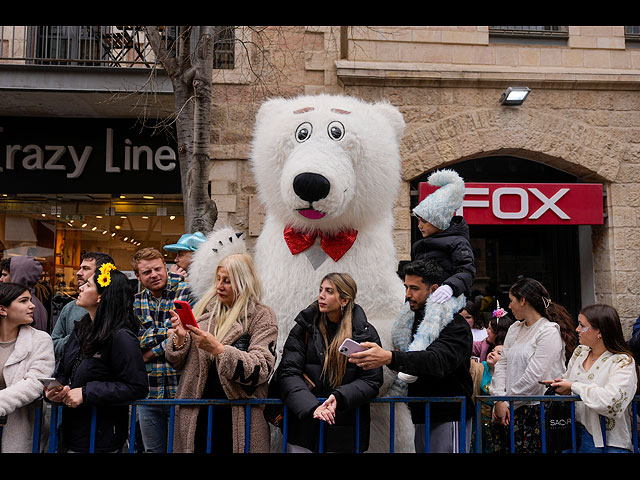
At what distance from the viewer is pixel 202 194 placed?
16.6ft

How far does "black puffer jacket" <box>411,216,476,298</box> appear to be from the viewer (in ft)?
10.7

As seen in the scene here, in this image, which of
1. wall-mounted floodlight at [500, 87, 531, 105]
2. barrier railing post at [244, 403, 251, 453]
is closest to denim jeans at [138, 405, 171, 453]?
barrier railing post at [244, 403, 251, 453]

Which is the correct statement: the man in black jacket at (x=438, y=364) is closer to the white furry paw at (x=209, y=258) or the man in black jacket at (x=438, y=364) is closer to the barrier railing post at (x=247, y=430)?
the barrier railing post at (x=247, y=430)

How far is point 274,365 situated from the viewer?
10.2ft

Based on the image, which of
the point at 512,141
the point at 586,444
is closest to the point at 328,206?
the point at 586,444

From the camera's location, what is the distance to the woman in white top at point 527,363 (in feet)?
11.5

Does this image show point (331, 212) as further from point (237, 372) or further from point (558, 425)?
point (558, 425)

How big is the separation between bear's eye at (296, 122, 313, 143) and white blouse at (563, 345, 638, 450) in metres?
2.03

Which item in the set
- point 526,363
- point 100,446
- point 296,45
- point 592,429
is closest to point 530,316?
point 526,363

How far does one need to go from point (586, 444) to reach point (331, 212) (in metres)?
1.90

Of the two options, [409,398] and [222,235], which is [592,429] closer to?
[409,398]

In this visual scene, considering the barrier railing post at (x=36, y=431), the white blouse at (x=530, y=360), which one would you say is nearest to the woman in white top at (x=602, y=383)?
the white blouse at (x=530, y=360)

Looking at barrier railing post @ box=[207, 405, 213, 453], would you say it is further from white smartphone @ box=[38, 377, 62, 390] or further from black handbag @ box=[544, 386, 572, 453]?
black handbag @ box=[544, 386, 572, 453]
